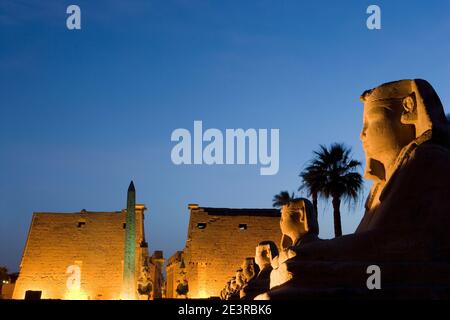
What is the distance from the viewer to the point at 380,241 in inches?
156

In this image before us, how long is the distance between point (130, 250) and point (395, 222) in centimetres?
2563

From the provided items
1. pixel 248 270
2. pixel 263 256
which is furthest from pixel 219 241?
pixel 263 256

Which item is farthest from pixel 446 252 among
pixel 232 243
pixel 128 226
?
pixel 232 243

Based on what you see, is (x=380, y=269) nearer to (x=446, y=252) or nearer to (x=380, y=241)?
(x=380, y=241)

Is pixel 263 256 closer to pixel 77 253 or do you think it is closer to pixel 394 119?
pixel 394 119

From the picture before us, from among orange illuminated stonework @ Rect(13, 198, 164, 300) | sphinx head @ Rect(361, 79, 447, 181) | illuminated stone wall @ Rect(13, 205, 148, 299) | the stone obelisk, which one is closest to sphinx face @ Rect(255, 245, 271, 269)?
sphinx head @ Rect(361, 79, 447, 181)

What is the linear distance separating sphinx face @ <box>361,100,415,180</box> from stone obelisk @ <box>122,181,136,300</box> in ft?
78.4

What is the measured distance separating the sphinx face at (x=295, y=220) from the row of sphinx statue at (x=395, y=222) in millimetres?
2223

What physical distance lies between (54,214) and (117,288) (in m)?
5.39

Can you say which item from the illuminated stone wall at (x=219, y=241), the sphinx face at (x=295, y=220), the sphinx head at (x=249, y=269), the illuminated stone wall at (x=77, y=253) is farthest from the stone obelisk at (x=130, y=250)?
the sphinx face at (x=295, y=220)

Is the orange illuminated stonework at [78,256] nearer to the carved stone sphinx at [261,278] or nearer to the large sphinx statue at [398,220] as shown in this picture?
the carved stone sphinx at [261,278]

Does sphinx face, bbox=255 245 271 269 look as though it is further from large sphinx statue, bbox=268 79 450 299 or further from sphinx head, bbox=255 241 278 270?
large sphinx statue, bbox=268 79 450 299

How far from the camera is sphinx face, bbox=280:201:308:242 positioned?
283 inches
